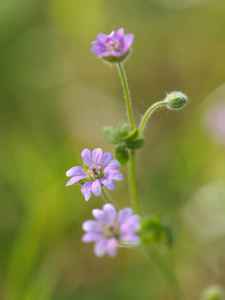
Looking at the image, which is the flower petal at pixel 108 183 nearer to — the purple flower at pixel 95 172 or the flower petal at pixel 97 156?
the purple flower at pixel 95 172

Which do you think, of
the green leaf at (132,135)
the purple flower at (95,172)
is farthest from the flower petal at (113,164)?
the green leaf at (132,135)

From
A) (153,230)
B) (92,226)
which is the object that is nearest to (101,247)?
(92,226)

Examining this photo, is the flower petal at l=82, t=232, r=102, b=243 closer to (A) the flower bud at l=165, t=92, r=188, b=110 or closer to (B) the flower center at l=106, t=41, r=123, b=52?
(A) the flower bud at l=165, t=92, r=188, b=110

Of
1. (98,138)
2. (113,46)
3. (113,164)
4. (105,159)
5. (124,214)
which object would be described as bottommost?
(124,214)

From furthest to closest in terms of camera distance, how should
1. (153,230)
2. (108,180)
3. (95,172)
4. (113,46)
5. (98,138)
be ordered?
1. (98,138)
2. (153,230)
3. (113,46)
4. (95,172)
5. (108,180)

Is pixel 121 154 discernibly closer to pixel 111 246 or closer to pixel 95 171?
pixel 95 171
